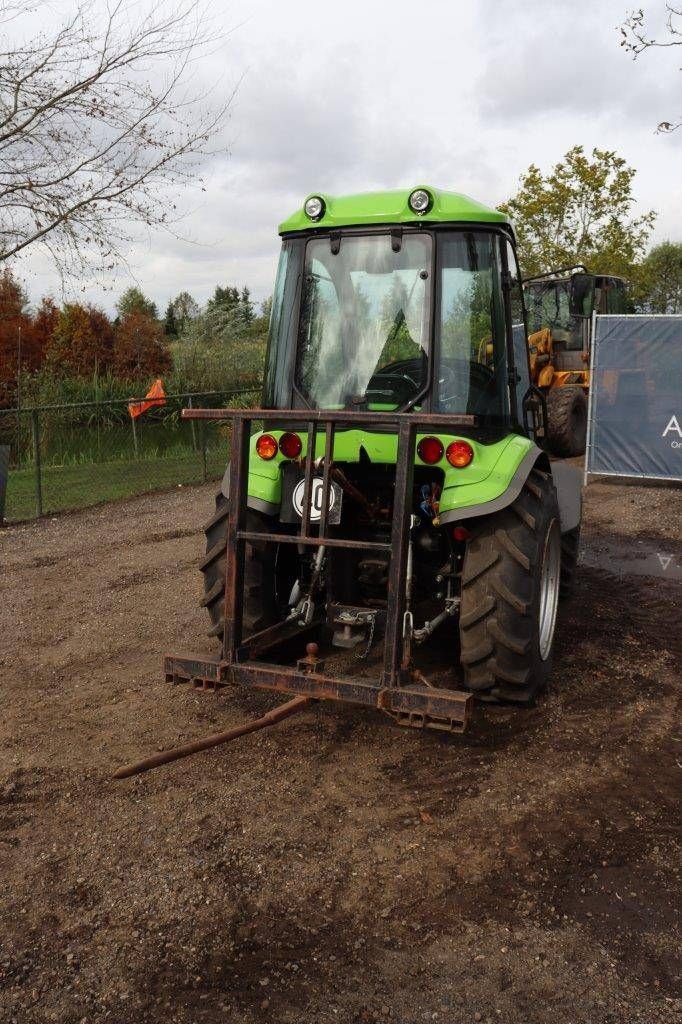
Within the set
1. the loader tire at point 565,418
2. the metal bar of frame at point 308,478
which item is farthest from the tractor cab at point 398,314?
the loader tire at point 565,418

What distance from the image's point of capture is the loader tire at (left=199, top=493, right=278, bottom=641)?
448cm

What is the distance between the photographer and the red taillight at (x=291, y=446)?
448cm

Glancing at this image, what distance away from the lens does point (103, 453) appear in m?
15.0

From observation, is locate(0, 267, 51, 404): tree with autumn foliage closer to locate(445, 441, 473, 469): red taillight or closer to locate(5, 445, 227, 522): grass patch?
locate(5, 445, 227, 522): grass patch

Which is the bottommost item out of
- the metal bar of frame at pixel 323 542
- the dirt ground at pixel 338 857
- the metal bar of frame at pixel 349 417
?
the dirt ground at pixel 338 857

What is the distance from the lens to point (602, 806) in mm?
3660

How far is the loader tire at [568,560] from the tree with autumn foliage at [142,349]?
82.7 ft

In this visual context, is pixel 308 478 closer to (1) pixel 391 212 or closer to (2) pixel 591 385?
(1) pixel 391 212

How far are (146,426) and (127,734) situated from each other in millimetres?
12044

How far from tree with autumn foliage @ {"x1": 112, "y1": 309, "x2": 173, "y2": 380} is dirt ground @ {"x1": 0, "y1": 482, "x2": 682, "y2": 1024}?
86.4 ft

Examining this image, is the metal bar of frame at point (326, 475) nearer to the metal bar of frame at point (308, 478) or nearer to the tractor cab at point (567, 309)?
the metal bar of frame at point (308, 478)

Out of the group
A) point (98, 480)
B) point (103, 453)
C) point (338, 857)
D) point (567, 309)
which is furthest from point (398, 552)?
point (567, 309)

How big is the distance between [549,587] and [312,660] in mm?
1837

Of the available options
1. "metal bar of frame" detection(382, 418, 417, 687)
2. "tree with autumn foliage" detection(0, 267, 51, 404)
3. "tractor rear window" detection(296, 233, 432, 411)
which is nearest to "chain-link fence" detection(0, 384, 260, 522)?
"tree with autumn foliage" detection(0, 267, 51, 404)
